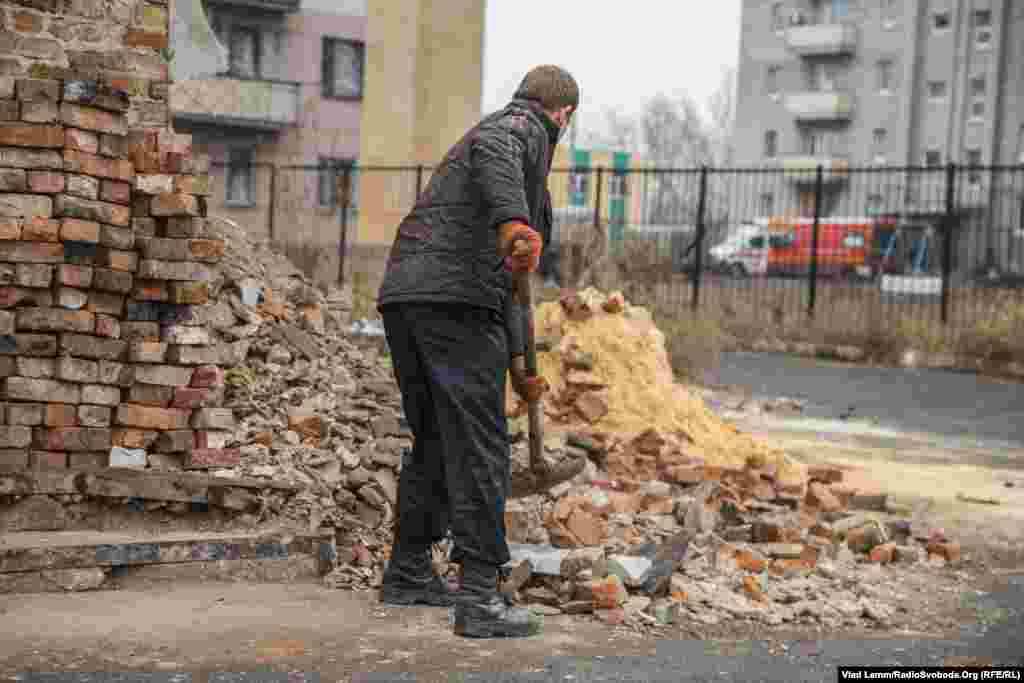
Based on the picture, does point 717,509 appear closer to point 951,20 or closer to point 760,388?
point 760,388

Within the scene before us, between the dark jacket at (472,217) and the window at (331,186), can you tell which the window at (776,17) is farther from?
the dark jacket at (472,217)

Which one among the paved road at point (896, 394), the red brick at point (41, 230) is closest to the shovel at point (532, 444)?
the red brick at point (41, 230)

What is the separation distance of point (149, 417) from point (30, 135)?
1.29 metres

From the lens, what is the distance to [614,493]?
798 cm

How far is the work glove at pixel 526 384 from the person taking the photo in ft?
18.7

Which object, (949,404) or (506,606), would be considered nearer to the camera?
(506,606)

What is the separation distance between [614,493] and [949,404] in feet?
27.6

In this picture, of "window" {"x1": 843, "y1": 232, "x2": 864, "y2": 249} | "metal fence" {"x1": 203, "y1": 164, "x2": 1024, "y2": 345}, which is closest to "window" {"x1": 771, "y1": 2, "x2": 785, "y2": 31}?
"metal fence" {"x1": 203, "y1": 164, "x2": 1024, "y2": 345}

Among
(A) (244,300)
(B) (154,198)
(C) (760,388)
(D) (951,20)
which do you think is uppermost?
(D) (951,20)

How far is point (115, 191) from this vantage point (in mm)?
6379

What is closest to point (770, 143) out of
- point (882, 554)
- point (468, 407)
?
point (882, 554)

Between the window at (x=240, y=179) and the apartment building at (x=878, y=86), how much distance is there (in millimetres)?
22529

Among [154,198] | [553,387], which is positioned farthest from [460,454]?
[553,387]

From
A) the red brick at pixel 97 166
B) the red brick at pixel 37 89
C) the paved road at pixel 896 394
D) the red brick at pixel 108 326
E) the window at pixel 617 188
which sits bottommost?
the paved road at pixel 896 394
